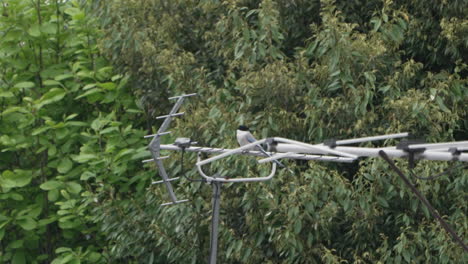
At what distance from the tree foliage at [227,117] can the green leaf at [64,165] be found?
19 millimetres

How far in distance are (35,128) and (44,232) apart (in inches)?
36.2

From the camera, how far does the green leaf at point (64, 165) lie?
25.9 feet

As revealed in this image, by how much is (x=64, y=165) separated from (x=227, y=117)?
6.47 feet

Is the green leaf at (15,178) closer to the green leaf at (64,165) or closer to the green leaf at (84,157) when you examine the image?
the green leaf at (64,165)

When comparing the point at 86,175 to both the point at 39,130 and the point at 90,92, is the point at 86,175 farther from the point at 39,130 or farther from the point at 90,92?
the point at 90,92

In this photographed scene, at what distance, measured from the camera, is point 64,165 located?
313 inches

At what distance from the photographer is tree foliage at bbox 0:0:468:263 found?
6117 millimetres

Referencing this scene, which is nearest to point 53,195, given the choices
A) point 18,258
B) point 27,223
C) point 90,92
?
point 27,223

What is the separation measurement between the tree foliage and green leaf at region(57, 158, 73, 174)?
19 mm

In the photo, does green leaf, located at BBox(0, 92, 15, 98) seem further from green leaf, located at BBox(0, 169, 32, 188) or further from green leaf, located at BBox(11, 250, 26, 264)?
green leaf, located at BBox(11, 250, 26, 264)

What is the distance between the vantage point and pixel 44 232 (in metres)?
8.39

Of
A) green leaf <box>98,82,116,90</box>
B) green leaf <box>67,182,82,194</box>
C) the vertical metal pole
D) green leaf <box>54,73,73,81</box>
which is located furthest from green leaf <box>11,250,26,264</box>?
the vertical metal pole

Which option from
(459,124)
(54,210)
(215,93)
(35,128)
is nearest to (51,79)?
(35,128)

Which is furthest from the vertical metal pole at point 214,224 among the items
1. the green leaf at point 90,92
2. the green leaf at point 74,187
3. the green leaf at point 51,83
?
the green leaf at point 51,83
